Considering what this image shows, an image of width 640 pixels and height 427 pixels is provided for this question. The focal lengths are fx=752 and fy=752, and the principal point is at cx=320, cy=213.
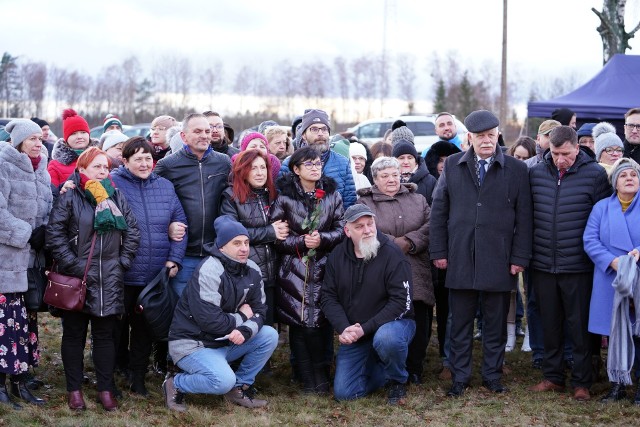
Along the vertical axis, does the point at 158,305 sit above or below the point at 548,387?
above

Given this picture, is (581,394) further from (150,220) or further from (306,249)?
(150,220)

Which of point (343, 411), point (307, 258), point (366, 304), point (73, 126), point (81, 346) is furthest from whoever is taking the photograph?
point (73, 126)

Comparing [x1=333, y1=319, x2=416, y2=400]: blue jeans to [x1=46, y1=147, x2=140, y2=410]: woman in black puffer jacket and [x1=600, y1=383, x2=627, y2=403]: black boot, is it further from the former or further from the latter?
[x1=46, y1=147, x2=140, y2=410]: woman in black puffer jacket

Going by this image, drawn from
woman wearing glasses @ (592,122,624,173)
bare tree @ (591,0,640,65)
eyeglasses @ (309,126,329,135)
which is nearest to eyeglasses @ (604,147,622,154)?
woman wearing glasses @ (592,122,624,173)

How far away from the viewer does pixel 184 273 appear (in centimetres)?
612

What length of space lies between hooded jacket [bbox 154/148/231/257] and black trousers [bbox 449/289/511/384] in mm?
2096

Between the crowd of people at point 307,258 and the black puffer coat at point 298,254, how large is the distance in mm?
14

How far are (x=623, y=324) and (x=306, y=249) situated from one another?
8.26ft

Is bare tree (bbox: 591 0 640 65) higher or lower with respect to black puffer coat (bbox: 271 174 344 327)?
higher

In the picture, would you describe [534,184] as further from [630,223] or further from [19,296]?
[19,296]

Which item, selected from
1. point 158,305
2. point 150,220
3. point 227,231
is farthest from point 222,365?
point 150,220

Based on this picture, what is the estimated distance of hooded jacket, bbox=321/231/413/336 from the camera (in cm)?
597

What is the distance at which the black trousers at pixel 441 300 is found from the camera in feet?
22.4

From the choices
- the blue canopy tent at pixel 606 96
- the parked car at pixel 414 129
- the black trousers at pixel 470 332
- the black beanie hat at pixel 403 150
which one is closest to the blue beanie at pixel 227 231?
the black trousers at pixel 470 332
